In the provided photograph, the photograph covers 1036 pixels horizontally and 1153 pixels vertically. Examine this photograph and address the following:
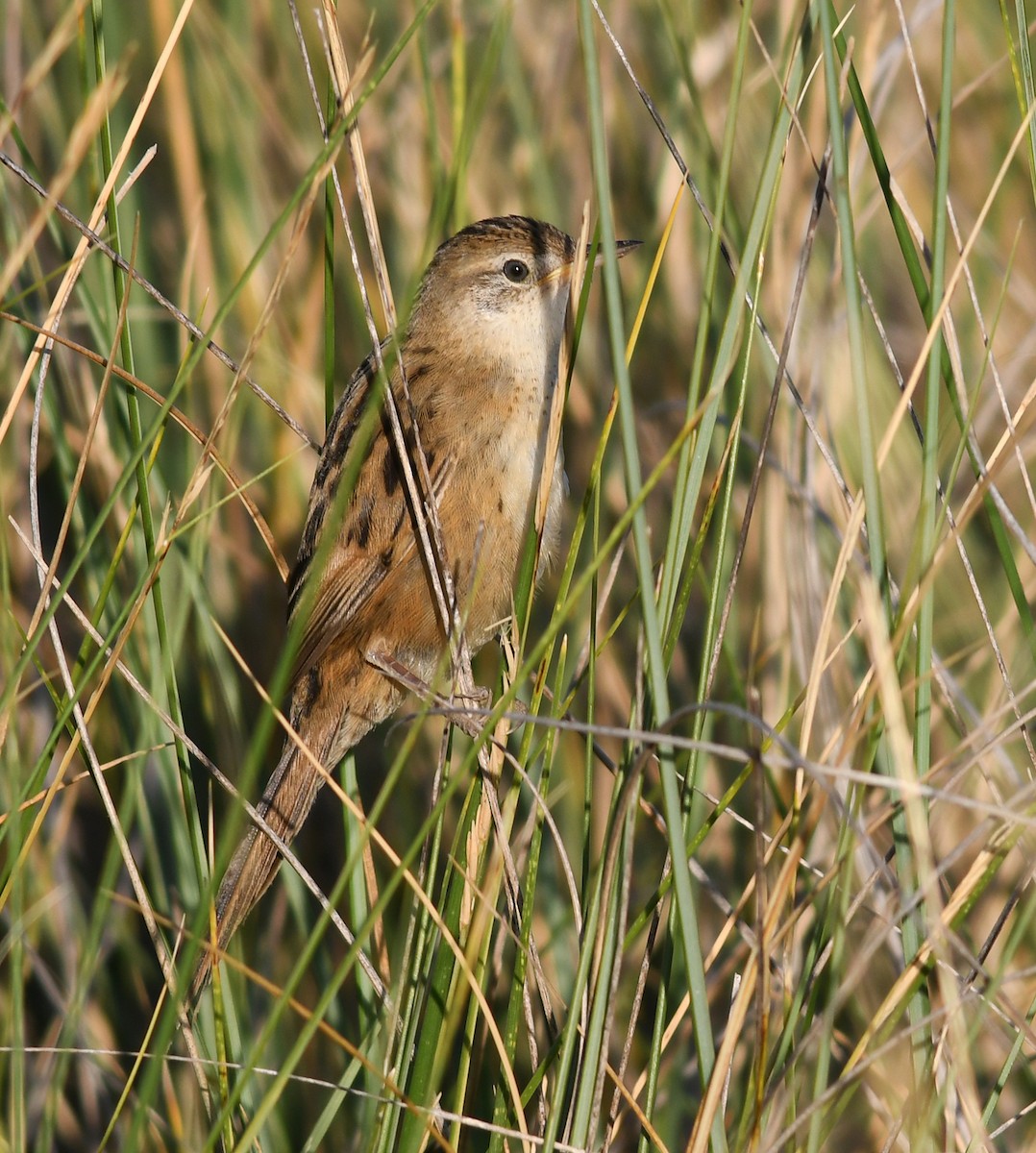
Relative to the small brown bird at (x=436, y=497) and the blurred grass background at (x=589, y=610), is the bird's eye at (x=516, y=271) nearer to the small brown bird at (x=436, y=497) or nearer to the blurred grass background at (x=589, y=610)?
the small brown bird at (x=436, y=497)

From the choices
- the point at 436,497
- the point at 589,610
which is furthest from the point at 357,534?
the point at 589,610

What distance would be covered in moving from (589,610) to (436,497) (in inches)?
27.8

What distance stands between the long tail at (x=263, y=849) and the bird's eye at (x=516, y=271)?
122 centimetres

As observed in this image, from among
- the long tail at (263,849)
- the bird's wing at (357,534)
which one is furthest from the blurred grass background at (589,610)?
the bird's wing at (357,534)

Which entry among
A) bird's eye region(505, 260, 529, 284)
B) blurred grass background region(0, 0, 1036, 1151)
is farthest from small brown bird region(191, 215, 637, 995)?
blurred grass background region(0, 0, 1036, 1151)

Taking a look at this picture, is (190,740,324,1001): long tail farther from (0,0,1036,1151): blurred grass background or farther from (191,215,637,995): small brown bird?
(0,0,1036,1151): blurred grass background

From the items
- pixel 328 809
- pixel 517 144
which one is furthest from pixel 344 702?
pixel 517 144

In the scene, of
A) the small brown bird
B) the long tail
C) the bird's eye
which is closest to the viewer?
the long tail

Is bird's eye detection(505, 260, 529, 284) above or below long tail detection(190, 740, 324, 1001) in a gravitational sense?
above

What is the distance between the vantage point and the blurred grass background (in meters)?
1.74

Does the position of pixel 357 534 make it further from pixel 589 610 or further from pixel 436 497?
pixel 589 610

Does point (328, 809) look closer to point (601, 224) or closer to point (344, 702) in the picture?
point (344, 702)

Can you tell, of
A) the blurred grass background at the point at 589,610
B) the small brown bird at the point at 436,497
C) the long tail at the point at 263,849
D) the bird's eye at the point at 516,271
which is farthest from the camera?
the bird's eye at the point at 516,271

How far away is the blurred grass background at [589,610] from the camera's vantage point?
1.74 metres
